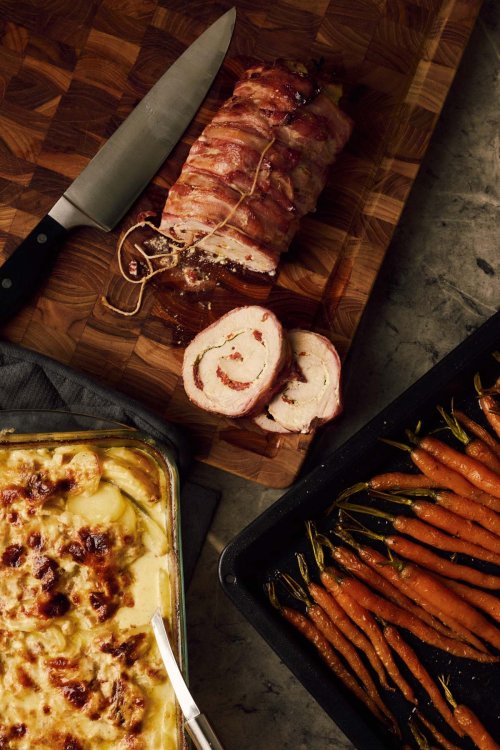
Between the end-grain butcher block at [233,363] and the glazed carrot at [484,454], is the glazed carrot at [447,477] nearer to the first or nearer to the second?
the glazed carrot at [484,454]

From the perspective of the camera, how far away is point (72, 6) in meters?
3.08

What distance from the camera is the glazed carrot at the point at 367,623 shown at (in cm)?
307

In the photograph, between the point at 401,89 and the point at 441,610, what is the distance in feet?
6.80

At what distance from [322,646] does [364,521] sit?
0.52 metres

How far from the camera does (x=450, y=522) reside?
3.08 metres

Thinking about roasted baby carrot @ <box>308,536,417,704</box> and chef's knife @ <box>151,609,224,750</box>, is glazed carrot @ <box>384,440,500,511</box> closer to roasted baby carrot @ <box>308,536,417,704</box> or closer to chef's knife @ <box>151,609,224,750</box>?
roasted baby carrot @ <box>308,536,417,704</box>

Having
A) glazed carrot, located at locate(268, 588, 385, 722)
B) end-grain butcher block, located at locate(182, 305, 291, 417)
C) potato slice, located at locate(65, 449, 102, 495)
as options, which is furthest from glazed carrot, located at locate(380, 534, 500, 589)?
potato slice, located at locate(65, 449, 102, 495)

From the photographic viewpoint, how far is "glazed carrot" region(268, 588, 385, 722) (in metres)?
3.06

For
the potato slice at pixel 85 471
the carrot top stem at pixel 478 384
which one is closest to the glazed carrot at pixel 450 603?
the carrot top stem at pixel 478 384

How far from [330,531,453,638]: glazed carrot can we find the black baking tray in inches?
4.3

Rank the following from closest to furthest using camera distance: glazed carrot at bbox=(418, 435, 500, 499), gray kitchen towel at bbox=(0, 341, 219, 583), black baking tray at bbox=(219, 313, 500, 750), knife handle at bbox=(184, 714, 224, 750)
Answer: knife handle at bbox=(184, 714, 224, 750)
black baking tray at bbox=(219, 313, 500, 750)
gray kitchen towel at bbox=(0, 341, 219, 583)
glazed carrot at bbox=(418, 435, 500, 499)

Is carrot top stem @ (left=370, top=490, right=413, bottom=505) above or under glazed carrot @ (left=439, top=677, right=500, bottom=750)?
above

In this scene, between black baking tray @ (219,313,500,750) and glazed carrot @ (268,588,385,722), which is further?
glazed carrot @ (268,588,385,722)

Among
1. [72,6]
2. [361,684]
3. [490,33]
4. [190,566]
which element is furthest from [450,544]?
[72,6]
